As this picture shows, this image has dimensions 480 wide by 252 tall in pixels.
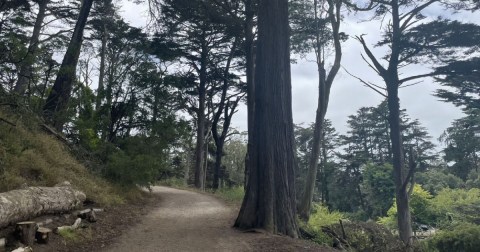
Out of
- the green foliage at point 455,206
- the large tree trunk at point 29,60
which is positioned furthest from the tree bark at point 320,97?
the green foliage at point 455,206

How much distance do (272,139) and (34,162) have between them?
557cm

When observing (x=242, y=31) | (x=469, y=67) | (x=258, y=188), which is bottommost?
(x=258, y=188)

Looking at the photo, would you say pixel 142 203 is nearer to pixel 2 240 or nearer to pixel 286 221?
pixel 286 221

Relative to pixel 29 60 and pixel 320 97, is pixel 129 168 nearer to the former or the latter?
pixel 29 60

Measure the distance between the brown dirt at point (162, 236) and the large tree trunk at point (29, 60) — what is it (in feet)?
12.8

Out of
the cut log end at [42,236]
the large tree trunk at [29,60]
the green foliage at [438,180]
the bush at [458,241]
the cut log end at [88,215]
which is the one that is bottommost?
the bush at [458,241]

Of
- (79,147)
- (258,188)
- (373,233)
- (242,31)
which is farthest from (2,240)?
(242,31)

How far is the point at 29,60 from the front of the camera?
927 centimetres

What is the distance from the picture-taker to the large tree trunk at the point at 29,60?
30.6 ft

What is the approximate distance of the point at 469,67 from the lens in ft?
48.3

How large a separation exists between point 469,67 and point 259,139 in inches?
404

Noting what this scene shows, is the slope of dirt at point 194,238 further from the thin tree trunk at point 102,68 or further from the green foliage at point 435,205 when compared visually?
the green foliage at point 435,205

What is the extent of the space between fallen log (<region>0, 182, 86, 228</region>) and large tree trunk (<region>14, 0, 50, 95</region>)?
9.07 feet

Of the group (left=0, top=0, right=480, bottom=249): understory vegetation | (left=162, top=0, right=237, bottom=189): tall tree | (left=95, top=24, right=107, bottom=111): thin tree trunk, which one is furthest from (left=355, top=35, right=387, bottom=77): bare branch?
(left=95, top=24, right=107, bottom=111): thin tree trunk
